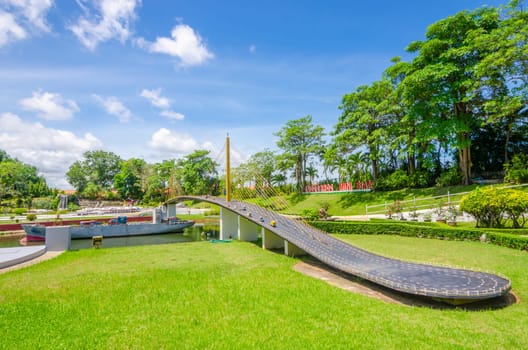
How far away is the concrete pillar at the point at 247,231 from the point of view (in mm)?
13002

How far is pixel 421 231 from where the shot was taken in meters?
11.7

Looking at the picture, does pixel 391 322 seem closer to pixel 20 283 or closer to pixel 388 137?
pixel 20 283

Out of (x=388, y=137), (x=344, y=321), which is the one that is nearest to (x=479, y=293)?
(x=344, y=321)

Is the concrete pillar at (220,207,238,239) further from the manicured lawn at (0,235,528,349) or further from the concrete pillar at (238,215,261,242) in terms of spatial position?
the manicured lawn at (0,235,528,349)

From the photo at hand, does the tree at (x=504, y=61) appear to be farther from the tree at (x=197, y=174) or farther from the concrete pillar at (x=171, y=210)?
the tree at (x=197, y=174)

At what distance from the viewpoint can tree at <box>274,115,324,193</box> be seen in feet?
94.7

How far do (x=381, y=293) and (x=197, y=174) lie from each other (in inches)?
1499

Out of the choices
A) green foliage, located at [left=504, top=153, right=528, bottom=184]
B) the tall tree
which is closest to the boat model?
the tall tree

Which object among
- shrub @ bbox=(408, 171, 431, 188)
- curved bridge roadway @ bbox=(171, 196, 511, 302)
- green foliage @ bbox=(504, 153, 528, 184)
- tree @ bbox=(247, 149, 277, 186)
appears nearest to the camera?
curved bridge roadway @ bbox=(171, 196, 511, 302)

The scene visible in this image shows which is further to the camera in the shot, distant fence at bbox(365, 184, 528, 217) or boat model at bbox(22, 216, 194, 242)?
boat model at bbox(22, 216, 194, 242)

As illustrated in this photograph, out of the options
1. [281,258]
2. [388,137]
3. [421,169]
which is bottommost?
[281,258]

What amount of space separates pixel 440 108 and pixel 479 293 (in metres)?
16.6

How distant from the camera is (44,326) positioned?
3.91 m

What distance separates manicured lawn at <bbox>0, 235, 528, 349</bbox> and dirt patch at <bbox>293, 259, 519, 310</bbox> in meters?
0.23
